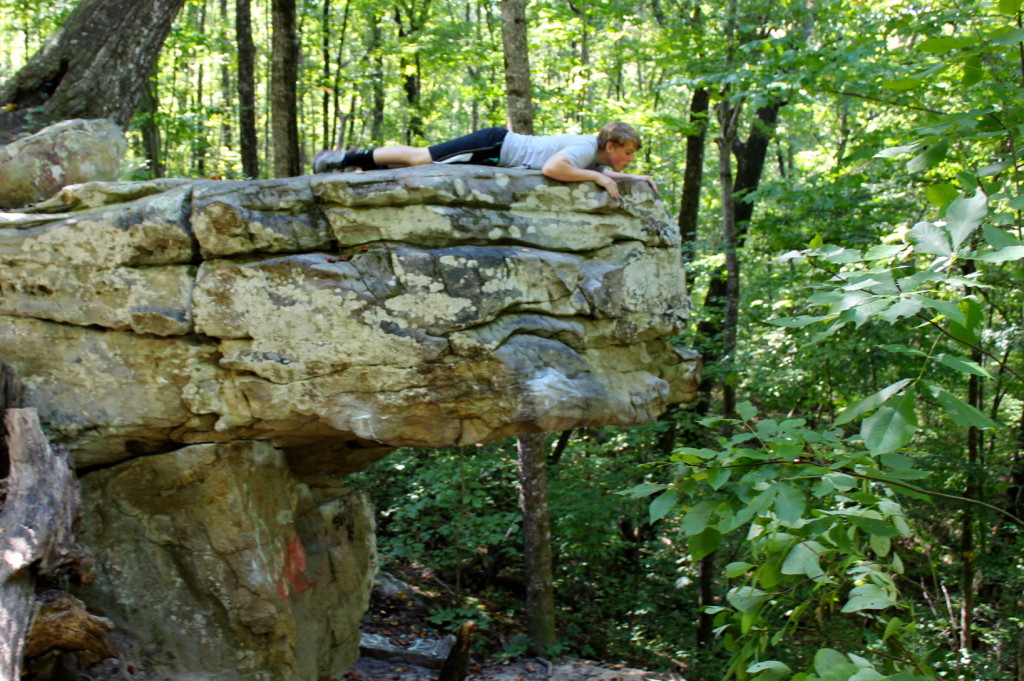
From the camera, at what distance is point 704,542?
100 inches

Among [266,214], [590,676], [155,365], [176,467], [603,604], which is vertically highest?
[266,214]

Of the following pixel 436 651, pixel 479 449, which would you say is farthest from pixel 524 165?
pixel 479 449

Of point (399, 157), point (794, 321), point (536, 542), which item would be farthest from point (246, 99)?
point (794, 321)

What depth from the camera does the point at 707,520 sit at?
8.36ft

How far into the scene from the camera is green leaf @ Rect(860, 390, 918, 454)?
6.62 feet

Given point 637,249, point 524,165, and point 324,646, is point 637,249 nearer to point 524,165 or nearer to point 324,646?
point 524,165

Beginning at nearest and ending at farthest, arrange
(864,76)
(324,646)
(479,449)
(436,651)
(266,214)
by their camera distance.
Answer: (266,214) → (324,646) → (436,651) → (864,76) → (479,449)

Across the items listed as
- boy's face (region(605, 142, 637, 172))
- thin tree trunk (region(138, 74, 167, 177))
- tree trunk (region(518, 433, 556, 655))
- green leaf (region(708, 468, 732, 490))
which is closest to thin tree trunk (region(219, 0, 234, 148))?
thin tree trunk (region(138, 74, 167, 177))

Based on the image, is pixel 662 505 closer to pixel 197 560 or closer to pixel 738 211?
pixel 197 560

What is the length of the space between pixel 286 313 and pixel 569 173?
1894mm

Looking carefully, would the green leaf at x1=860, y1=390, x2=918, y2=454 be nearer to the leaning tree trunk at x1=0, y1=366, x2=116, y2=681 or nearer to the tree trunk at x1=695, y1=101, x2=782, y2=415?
the leaning tree trunk at x1=0, y1=366, x2=116, y2=681

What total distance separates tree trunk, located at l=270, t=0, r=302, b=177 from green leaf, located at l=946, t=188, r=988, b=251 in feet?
23.4

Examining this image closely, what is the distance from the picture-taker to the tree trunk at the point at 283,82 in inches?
326

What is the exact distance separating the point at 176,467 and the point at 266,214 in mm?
1661
